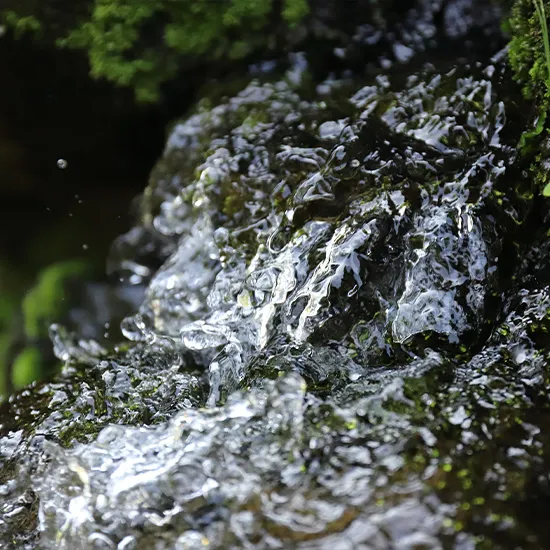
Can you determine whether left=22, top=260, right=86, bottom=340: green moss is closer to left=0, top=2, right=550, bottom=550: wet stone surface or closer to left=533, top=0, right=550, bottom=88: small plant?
left=0, top=2, right=550, bottom=550: wet stone surface

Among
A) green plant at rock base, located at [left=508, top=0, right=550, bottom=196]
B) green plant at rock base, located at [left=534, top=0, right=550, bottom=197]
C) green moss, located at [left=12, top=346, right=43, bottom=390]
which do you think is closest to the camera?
green plant at rock base, located at [left=534, top=0, right=550, bottom=197]

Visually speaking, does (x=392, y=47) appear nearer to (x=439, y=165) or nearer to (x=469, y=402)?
(x=439, y=165)

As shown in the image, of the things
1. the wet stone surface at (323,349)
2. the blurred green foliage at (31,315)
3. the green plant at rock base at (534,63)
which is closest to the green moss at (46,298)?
the blurred green foliage at (31,315)

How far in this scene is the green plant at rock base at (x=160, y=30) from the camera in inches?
145

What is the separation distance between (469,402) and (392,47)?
8.90 feet

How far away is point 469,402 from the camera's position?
1.80 m

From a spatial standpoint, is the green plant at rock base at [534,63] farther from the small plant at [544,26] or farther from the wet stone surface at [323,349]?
the wet stone surface at [323,349]

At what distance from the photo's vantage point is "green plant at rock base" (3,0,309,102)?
12.1 ft

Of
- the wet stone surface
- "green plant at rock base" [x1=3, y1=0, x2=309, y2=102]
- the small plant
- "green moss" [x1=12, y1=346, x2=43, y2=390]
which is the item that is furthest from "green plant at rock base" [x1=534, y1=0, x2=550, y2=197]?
"green moss" [x1=12, y1=346, x2=43, y2=390]

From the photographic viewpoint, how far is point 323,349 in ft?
8.01

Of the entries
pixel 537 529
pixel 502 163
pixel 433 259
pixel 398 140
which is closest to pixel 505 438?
pixel 537 529

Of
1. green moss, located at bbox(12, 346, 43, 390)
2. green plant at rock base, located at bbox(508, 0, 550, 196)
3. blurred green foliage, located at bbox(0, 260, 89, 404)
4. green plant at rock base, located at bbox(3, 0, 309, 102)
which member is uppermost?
green plant at rock base, located at bbox(3, 0, 309, 102)

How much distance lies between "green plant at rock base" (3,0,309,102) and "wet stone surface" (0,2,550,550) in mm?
366

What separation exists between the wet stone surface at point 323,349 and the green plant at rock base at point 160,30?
1.20 ft
